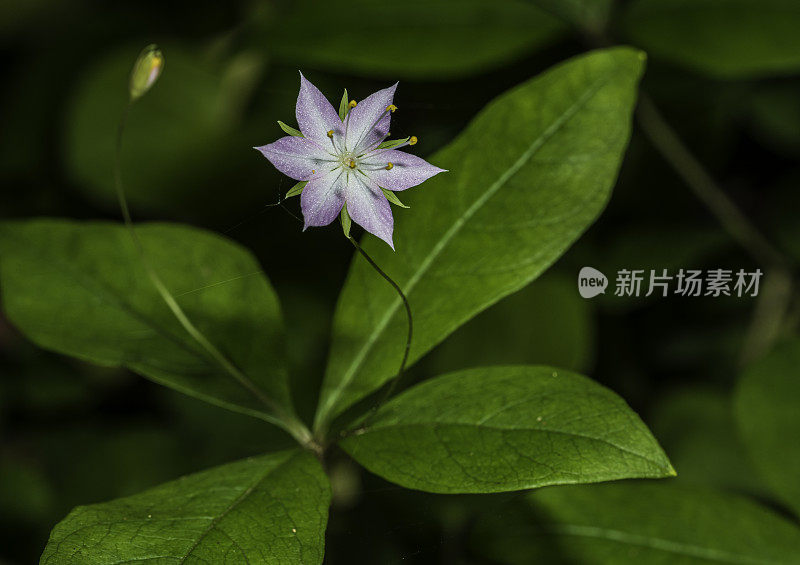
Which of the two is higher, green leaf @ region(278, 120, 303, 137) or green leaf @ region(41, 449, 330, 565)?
green leaf @ region(278, 120, 303, 137)

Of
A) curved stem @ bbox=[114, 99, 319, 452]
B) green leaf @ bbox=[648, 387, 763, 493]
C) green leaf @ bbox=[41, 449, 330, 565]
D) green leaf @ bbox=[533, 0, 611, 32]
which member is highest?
green leaf @ bbox=[533, 0, 611, 32]

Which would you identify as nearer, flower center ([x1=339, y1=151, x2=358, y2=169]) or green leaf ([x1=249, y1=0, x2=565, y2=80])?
flower center ([x1=339, y1=151, x2=358, y2=169])

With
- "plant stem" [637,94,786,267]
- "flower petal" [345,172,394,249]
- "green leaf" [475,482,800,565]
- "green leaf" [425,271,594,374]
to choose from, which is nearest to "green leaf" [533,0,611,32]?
"plant stem" [637,94,786,267]

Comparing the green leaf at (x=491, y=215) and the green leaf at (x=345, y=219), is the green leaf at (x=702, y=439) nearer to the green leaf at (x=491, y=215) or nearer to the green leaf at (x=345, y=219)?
the green leaf at (x=491, y=215)

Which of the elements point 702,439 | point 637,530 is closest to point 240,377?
point 637,530

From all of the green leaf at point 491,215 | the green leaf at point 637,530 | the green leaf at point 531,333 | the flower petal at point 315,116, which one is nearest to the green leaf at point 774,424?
the green leaf at point 637,530

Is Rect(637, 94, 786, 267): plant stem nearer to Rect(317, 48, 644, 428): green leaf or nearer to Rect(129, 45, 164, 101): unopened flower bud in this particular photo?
Rect(317, 48, 644, 428): green leaf

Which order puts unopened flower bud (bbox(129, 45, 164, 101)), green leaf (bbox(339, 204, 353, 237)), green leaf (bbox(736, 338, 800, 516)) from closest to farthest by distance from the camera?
green leaf (bbox(339, 204, 353, 237)) < unopened flower bud (bbox(129, 45, 164, 101)) < green leaf (bbox(736, 338, 800, 516))

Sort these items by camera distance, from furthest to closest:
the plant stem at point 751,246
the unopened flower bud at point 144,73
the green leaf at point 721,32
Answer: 1. the plant stem at point 751,246
2. the green leaf at point 721,32
3. the unopened flower bud at point 144,73
